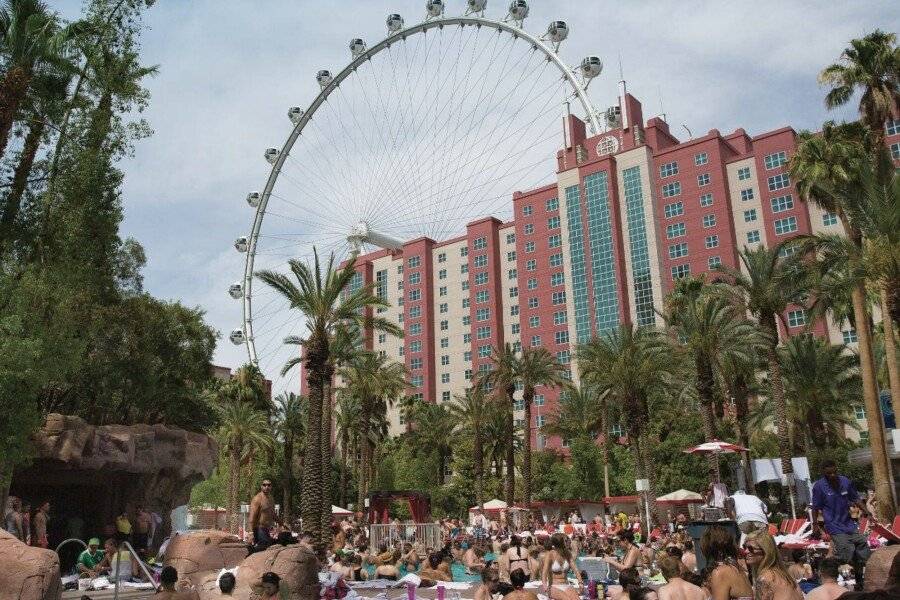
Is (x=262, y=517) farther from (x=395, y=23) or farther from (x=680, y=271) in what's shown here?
(x=680, y=271)

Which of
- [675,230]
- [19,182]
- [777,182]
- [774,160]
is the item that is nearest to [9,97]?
[19,182]

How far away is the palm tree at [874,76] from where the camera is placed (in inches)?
1135

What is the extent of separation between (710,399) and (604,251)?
144 ft

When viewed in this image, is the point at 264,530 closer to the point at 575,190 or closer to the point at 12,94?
the point at 12,94

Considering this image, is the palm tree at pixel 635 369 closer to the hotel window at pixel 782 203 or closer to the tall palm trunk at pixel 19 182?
the tall palm trunk at pixel 19 182

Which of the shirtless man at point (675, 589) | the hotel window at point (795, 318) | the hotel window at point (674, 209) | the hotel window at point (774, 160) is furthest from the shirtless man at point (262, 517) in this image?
the hotel window at point (774, 160)

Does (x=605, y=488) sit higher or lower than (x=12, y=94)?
lower

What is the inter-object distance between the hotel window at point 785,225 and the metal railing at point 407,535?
55203 millimetres

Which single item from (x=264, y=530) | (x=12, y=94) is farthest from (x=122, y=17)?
(x=264, y=530)

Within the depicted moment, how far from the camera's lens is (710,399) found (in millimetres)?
38344

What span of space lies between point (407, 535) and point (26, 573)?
21107mm

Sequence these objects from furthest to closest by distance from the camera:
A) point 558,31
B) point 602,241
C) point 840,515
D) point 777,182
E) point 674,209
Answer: point 602,241, point 674,209, point 777,182, point 558,31, point 840,515

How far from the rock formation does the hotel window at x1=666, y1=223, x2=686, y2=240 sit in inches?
2897

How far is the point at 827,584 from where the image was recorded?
8594 millimetres
